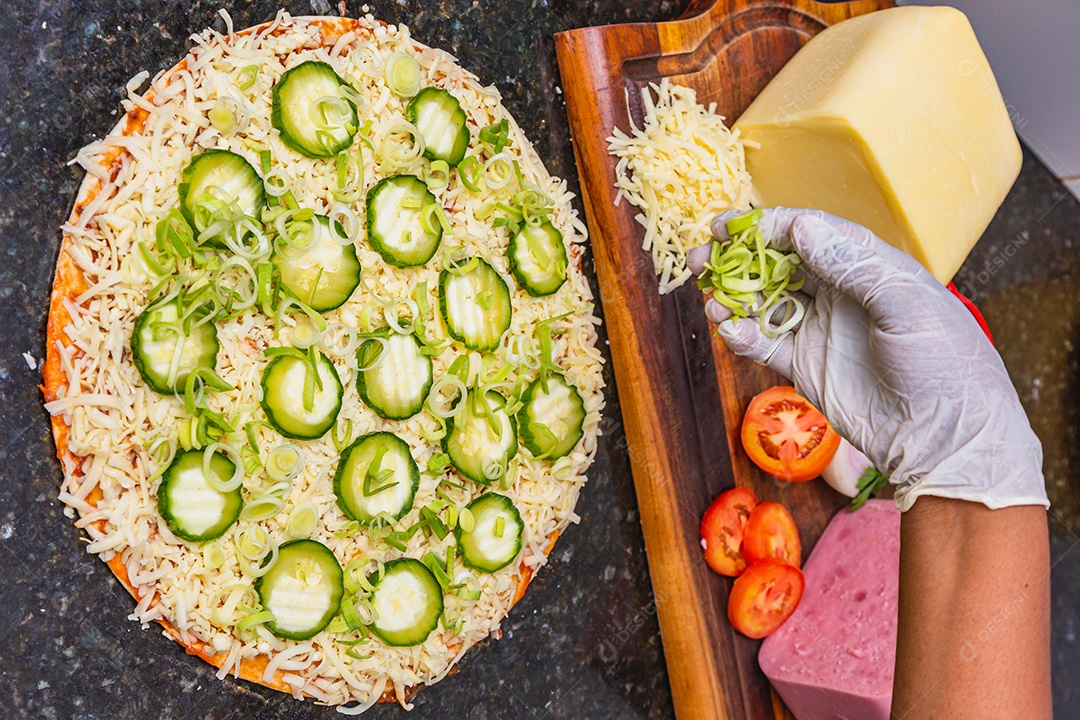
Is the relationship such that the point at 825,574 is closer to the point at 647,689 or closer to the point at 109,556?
the point at 647,689

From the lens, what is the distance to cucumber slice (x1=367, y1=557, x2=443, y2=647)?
2529 millimetres

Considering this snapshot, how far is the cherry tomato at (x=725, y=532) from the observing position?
312 centimetres

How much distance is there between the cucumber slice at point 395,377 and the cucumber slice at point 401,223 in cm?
21

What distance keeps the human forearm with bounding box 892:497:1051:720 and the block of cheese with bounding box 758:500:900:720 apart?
23.3 inches

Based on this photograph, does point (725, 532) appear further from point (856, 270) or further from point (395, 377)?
point (395, 377)

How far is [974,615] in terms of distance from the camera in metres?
2.28

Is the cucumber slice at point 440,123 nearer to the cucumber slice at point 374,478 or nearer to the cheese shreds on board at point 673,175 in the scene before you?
the cheese shreds on board at point 673,175

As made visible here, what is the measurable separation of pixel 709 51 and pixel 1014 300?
194cm

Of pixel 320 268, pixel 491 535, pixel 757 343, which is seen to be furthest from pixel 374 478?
pixel 757 343

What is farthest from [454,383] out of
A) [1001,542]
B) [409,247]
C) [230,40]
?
[1001,542]

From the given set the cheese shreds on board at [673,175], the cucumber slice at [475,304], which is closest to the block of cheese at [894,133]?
the cheese shreds on board at [673,175]

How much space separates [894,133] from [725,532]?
4.60 ft

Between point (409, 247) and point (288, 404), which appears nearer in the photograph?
point (288, 404)

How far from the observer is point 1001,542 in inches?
92.3
